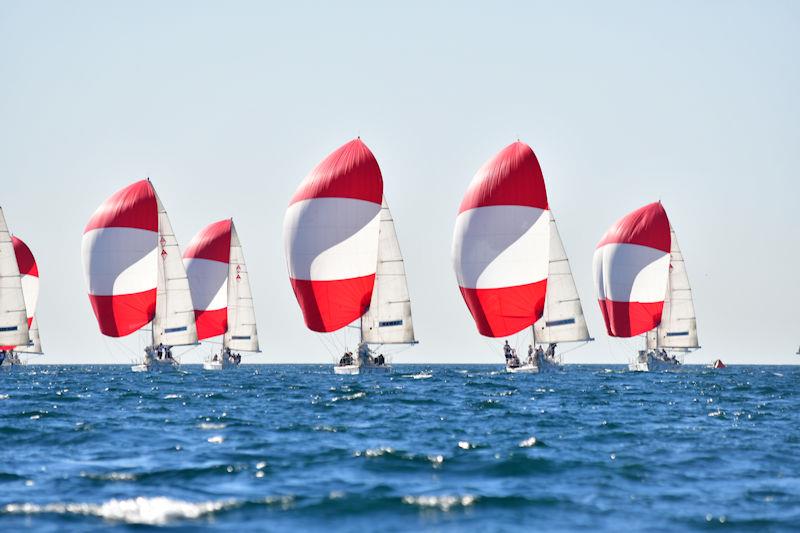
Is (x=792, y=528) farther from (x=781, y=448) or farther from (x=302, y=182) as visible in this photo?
(x=302, y=182)

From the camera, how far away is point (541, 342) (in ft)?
209

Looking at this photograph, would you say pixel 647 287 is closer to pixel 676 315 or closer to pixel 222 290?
pixel 676 315

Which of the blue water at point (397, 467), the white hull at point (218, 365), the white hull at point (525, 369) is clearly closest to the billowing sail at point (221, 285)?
the white hull at point (218, 365)

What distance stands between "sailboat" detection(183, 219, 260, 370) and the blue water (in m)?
48.5

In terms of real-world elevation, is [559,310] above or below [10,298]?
below

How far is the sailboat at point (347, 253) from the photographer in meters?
57.9

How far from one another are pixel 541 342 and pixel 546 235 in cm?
668

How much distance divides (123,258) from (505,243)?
24.0m

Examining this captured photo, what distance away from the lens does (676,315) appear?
77.9m

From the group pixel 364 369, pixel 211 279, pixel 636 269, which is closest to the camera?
pixel 364 369

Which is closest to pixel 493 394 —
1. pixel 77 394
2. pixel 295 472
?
pixel 77 394

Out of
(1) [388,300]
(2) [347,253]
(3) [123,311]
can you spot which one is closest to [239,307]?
(3) [123,311]

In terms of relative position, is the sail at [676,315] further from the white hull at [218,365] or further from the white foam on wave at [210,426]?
the white foam on wave at [210,426]

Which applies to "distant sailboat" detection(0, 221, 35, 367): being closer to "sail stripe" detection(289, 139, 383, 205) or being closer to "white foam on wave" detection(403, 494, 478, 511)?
"sail stripe" detection(289, 139, 383, 205)
